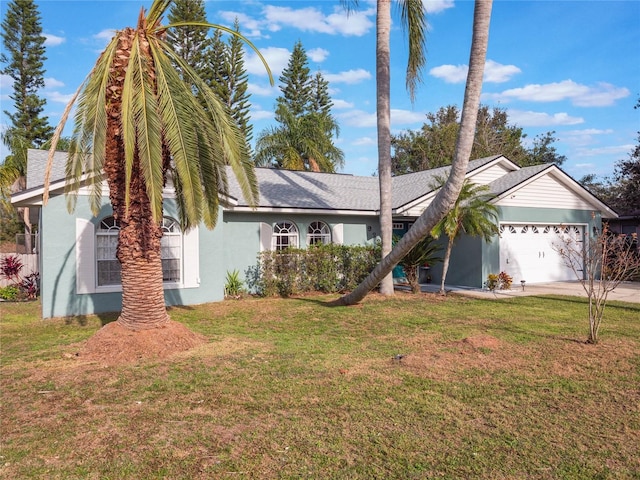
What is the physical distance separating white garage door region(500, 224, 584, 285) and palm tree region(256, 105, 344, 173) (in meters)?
13.9

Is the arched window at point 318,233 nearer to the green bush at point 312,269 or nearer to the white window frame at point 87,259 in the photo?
the green bush at point 312,269

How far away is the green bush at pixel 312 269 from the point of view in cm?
1440

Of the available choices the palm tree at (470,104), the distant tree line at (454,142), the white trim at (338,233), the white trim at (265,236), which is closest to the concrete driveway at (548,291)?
the white trim at (338,233)

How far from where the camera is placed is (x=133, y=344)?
7504mm

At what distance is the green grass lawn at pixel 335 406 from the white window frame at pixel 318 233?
270 inches

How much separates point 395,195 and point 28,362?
1464 centimetres

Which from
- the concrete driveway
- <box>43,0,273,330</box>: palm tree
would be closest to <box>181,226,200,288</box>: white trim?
<box>43,0,273,330</box>: palm tree

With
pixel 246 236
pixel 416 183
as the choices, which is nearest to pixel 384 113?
pixel 246 236

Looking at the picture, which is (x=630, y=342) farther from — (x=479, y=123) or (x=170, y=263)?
(x=479, y=123)

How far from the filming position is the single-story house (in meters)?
11.4

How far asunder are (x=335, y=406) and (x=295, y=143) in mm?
24476

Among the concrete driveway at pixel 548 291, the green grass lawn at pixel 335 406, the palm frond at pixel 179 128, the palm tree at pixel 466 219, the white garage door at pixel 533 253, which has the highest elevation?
the palm frond at pixel 179 128

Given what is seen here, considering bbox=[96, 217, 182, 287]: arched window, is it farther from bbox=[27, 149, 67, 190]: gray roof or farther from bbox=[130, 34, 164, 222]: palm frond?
bbox=[130, 34, 164, 222]: palm frond

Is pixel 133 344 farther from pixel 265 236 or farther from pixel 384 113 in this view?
pixel 384 113
